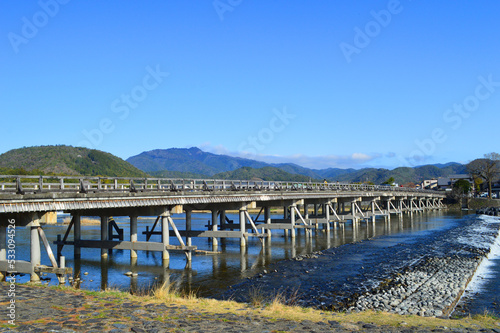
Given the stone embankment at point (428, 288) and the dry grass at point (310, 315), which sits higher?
the dry grass at point (310, 315)

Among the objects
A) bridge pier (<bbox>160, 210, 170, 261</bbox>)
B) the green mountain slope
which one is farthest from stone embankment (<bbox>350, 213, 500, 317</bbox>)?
the green mountain slope

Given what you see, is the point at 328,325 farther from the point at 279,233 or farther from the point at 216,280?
the point at 279,233

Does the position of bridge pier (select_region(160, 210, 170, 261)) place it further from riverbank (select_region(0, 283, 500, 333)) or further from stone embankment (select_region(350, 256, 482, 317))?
stone embankment (select_region(350, 256, 482, 317))

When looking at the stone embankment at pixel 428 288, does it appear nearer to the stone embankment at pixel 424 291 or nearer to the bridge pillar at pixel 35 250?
the stone embankment at pixel 424 291

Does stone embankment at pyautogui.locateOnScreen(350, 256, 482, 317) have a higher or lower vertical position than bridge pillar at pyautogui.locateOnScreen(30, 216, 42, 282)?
lower

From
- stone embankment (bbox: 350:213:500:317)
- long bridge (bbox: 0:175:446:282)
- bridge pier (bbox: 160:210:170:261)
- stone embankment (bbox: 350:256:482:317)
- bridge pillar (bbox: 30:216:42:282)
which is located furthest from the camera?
bridge pier (bbox: 160:210:170:261)

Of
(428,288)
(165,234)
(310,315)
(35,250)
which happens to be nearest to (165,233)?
(165,234)

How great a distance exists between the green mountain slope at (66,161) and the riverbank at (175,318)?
13663 cm

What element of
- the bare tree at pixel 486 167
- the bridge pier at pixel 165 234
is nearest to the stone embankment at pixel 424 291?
the bridge pier at pixel 165 234

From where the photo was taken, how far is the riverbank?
11195mm

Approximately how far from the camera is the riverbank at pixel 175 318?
36.7ft

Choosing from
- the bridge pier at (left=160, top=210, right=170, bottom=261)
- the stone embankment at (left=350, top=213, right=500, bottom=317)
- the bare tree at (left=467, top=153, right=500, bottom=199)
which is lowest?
the stone embankment at (left=350, top=213, right=500, bottom=317)

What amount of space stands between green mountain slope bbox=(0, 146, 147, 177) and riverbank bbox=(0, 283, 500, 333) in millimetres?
136631

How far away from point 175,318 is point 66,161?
16519 centimetres
